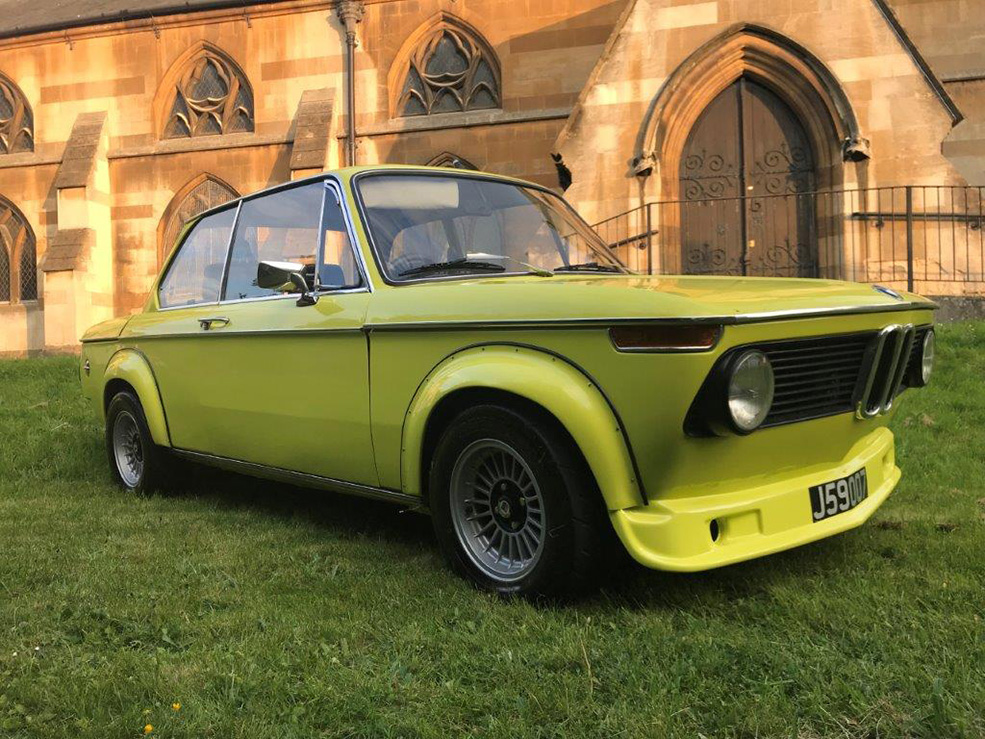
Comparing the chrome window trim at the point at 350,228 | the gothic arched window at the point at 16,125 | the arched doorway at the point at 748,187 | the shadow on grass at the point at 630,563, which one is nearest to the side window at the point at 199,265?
the chrome window trim at the point at 350,228

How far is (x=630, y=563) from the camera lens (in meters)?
3.65

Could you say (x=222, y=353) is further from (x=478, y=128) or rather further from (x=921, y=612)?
(x=478, y=128)

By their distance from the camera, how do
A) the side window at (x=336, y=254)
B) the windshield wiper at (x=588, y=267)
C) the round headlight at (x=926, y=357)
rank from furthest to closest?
the windshield wiper at (x=588, y=267) → the side window at (x=336, y=254) → the round headlight at (x=926, y=357)

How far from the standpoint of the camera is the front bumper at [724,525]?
116 inches

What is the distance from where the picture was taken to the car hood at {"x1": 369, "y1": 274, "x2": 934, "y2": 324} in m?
2.92

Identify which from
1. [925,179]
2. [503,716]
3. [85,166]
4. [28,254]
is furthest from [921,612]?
[28,254]

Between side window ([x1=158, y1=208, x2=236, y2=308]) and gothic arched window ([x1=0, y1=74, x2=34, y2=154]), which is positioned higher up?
gothic arched window ([x1=0, y1=74, x2=34, y2=154])

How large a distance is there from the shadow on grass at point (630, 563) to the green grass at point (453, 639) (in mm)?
17

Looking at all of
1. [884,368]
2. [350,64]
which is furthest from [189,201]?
[884,368]

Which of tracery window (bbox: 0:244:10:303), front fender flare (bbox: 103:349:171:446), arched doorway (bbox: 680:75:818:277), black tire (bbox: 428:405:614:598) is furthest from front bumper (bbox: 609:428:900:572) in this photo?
tracery window (bbox: 0:244:10:303)

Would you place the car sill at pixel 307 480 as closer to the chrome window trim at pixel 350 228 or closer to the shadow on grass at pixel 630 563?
the shadow on grass at pixel 630 563

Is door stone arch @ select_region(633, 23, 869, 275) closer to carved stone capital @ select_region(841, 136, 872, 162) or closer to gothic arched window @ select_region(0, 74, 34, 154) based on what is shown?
carved stone capital @ select_region(841, 136, 872, 162)

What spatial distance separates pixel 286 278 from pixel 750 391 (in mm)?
2281

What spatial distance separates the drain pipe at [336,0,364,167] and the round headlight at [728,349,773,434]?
50.5 ft
